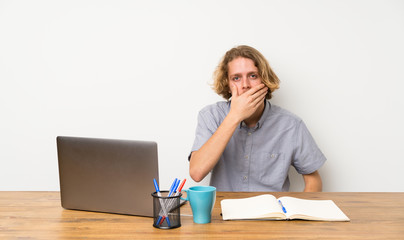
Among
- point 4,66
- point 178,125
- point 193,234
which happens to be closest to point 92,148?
point 193,234

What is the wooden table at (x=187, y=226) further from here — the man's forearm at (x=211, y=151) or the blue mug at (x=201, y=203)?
the man's forearm at (x=211, y=151)

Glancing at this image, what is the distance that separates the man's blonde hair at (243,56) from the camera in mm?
1797

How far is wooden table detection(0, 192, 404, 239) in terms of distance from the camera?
36.2 inches

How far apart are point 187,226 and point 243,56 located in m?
1.05

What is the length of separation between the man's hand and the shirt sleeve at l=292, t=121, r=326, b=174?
11.4 inches

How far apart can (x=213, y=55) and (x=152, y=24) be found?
388 mm

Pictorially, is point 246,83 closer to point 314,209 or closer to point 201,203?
point 314,209

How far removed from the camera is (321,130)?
6.88ft

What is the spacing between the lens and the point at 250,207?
3.69 feet

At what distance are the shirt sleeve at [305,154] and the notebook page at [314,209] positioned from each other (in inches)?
24.2

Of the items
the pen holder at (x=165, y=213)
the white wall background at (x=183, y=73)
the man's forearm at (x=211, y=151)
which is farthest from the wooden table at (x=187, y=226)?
the white wall background at (x=183, y=73)

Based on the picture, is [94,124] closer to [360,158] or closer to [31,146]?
[31,146]

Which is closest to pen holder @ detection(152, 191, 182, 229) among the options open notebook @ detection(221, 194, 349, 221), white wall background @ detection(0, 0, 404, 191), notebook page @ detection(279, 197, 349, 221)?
open notebook @ detection(221, 194, 349, 221)

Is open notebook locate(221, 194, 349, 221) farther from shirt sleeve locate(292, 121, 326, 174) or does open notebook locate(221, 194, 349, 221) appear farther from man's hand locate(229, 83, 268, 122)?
shirt sleeve locate(292, 121, 326, 174)
